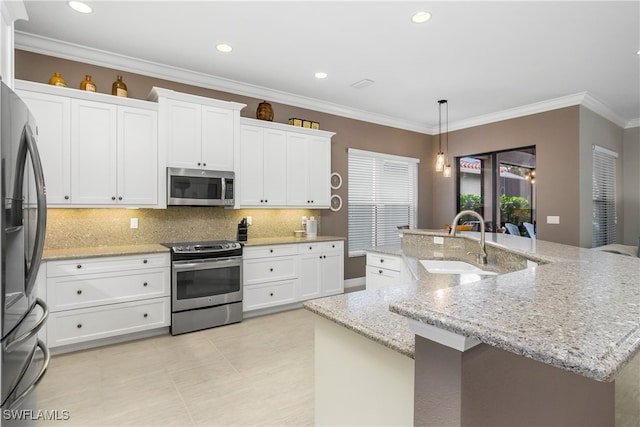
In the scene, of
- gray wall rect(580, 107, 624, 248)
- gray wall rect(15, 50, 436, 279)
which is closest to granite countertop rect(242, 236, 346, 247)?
gray wall rect(15, 50, 436, 279)

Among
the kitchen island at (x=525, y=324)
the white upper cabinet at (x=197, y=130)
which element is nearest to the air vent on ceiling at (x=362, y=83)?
the white upper cabinet at (x=197, y=130)

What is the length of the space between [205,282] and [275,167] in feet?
5.58

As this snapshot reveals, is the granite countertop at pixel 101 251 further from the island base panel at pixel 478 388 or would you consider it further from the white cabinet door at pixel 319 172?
the island base panel at pixel 478 388

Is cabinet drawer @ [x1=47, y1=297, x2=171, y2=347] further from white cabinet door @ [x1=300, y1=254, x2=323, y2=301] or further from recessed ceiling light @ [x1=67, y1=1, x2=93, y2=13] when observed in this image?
recessed ceiling light @ [x1=67, y1=1, x2=93, y2=13]

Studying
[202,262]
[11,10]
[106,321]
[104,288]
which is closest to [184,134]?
[202,262]

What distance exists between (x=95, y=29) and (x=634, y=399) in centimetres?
515

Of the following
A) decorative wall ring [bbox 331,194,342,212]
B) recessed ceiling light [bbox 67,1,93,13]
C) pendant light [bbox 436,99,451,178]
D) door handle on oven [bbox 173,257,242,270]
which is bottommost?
door handle on oven [bbox 173,257,242,270]

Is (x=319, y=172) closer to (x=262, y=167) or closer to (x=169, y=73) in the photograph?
(x=262, y=167)

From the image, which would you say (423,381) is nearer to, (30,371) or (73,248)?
(30,371)

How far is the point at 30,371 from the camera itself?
186cm

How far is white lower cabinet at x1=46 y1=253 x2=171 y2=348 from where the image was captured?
2.97m

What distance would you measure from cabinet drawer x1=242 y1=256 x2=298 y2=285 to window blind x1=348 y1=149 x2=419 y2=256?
148 centimetres

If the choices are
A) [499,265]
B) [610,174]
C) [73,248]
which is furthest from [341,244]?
[610,174]

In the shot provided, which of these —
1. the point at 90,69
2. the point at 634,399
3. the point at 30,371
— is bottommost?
the point at 634,399
